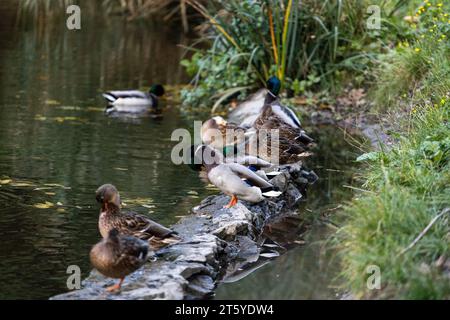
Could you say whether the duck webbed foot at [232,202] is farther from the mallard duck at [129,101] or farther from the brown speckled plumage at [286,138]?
the mallard duck at [129,101]

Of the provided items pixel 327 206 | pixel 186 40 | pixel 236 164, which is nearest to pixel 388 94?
pixel 327 206

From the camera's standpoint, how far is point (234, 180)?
7641mm

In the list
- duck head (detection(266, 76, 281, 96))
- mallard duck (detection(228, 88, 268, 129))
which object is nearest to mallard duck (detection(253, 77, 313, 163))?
duck head (detection(266, 76, 281, 96))

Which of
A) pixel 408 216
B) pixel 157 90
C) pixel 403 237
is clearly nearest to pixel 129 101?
pixel 157 90

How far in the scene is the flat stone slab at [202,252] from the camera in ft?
18.6

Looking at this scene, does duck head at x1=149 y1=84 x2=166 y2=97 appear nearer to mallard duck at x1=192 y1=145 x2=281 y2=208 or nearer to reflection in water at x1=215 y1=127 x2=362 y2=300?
reflection in water at x1=215 y1=127 x2=362 y2=300

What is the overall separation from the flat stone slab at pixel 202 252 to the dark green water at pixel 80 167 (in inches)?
8.8

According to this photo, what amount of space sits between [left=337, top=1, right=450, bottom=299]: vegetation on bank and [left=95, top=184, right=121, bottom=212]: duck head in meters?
1.61

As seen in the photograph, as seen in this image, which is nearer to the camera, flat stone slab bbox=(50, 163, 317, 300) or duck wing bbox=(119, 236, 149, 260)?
duck wing bbox=(119, 236, 149, 260)

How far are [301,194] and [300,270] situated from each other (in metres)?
2.58

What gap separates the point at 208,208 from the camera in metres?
8.00

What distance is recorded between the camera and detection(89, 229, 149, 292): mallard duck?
552 cm

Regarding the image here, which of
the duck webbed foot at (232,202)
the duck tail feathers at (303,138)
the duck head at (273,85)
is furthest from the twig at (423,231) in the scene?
the duck head at (273,85)

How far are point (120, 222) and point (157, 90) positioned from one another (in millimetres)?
8142
